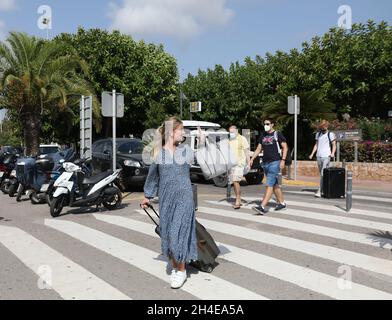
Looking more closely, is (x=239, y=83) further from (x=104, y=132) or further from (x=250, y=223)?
(x=250, y=223)

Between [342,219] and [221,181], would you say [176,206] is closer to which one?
[342,219]

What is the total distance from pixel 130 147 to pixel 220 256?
347 inches

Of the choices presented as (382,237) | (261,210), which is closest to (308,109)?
(261,210)

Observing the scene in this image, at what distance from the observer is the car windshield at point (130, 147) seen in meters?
14.1

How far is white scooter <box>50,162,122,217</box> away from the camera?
375 inches

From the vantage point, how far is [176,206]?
15.7ft

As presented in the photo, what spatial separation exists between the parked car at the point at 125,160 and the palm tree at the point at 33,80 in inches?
252

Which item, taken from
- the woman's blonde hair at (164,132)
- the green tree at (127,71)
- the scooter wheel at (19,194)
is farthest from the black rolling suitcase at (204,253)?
the green tree at (127,71)

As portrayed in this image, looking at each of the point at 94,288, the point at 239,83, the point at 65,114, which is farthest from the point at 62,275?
the point at 239,83

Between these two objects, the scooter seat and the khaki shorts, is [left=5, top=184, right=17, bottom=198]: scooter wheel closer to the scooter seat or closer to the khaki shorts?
the scooter seat

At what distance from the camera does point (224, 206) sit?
10.2 metres

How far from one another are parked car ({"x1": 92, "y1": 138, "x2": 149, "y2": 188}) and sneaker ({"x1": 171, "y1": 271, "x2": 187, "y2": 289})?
771 cm

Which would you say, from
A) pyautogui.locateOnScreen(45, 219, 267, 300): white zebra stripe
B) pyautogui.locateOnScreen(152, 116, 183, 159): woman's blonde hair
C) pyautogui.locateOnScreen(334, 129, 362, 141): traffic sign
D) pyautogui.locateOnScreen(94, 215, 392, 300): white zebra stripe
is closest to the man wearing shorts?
pyautogui.locateOnScreen(94, 215, 392, 300): white zebra stripe
